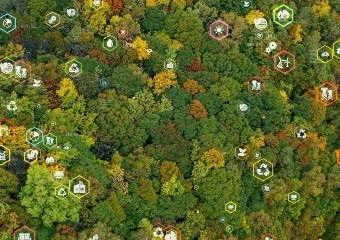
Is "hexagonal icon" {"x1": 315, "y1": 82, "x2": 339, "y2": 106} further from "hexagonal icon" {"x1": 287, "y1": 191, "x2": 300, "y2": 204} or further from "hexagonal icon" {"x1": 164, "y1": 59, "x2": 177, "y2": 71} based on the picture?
"hexagonal icon" {"x1": 164, "y1": 59, "x2": 177, "y2": 71}

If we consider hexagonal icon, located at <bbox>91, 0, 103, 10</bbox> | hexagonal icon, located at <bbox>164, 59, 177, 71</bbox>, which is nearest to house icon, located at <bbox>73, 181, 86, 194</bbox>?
hexagonal icon, located at <bbox>164, 59, 177, 71</bbox>

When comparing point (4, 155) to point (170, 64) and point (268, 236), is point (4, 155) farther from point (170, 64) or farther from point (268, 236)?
point (268, 236)

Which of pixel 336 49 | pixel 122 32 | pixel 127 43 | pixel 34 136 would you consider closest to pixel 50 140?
pixel 34 136

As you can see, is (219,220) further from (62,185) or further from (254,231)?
(62,185)

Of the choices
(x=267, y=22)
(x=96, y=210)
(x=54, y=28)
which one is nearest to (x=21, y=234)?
(x=96, y=210)

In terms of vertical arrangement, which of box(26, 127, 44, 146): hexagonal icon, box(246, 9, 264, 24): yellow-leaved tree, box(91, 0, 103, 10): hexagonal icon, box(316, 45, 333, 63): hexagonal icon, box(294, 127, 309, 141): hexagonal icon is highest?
box(91, 0, 103, 10): hexagonal icon

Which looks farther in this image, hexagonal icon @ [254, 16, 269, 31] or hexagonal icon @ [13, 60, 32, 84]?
hexagonal icon @ [254, 16, 269, 31]
